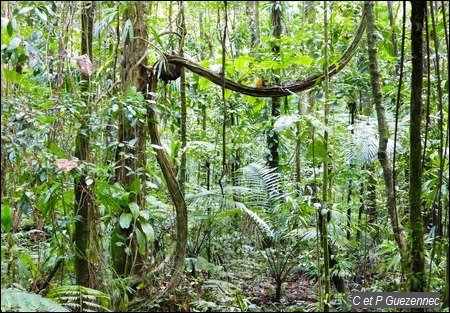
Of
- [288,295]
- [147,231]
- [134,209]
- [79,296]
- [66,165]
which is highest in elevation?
[66,165]

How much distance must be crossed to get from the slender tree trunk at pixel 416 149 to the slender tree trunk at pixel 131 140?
1.68 metres

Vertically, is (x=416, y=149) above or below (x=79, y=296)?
above

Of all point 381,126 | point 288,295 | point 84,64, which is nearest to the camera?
point 84,64

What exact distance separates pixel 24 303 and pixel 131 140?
129cm

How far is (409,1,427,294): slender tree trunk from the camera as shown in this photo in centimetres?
238

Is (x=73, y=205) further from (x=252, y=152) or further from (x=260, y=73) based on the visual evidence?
(x=252, y=152)

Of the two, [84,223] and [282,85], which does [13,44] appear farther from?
[282,85]

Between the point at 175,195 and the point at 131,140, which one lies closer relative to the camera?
the point at 131,140

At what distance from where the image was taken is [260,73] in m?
4.34

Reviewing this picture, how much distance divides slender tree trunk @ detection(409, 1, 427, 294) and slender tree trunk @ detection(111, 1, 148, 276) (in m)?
1.68

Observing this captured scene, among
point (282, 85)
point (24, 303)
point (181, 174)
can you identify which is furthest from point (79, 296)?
point (282, 85)

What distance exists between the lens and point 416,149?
244 centimetres

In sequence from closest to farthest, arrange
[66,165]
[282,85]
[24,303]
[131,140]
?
[24,303]
[66,165]
[131,140]
[282,85]

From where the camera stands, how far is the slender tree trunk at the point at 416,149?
238 cm
